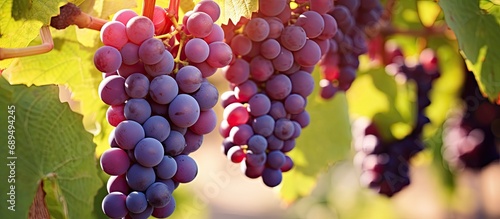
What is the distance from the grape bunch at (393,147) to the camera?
1.44m

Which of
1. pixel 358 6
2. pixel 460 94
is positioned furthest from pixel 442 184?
pixel 358 6

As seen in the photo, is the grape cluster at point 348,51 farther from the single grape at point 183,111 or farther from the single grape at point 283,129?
the single grape at point 183,111

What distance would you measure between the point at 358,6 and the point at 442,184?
0.88 metres

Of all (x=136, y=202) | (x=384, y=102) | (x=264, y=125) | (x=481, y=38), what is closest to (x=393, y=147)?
(x=384, y=102)

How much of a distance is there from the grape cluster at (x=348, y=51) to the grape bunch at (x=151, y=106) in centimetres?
38

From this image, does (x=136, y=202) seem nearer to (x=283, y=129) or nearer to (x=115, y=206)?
(x=115, y=206)

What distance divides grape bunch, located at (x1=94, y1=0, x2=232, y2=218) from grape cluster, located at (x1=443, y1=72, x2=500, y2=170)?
3.35 feet

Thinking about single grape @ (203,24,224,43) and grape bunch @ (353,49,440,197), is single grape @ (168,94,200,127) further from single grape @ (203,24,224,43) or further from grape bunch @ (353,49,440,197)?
grape bunch @ (353,49,440,197)

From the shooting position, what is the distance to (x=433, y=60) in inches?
60.5

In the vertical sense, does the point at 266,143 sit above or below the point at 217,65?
below

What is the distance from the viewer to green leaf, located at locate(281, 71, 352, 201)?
1206 millimetres

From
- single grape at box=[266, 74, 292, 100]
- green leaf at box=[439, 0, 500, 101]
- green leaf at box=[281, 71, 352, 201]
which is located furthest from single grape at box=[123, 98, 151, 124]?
green leaf at box=[281, 71, 352, 201]

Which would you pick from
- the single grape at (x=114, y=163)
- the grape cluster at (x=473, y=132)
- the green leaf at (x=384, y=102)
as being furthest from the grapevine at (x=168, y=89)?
the grape cluster at (x=473, y=132)

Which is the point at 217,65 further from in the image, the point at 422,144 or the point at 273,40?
the point at 422,144
